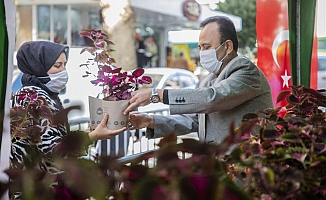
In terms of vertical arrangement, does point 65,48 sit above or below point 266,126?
above

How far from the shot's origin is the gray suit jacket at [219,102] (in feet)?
8.38

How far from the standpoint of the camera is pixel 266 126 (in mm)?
1307

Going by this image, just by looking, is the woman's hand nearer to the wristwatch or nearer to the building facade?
the wristwatch

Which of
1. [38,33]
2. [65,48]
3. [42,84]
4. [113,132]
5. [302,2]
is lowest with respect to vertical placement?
[113,132]

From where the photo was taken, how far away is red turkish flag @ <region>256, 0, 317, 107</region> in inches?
167

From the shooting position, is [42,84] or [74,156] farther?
[42,84]

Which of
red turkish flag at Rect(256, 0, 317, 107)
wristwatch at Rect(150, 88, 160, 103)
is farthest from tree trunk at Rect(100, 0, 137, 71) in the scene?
wristwatch at Rect(150, 88, 160, 103)

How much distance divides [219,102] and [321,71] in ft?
6.79

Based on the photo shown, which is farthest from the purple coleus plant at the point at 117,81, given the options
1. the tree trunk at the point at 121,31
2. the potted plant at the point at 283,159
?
the tree trunk at the point at 121,31

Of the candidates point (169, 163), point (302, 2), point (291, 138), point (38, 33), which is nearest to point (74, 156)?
point (169, 163)

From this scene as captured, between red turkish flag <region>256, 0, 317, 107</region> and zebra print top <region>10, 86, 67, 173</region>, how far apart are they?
6.96 ft

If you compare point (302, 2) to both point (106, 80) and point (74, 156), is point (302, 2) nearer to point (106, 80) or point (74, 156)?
point (106, 80)

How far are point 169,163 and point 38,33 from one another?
15.5 m

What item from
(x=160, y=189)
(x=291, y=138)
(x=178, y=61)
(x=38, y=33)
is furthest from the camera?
(x=38, y=33)
